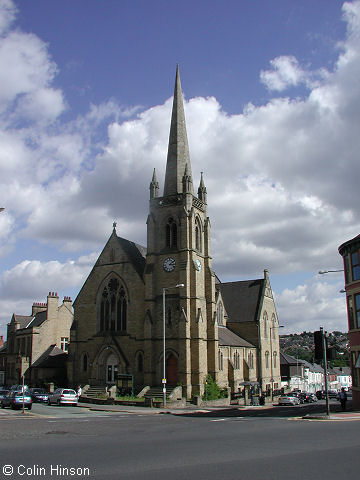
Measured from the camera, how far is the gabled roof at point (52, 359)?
2149 inches

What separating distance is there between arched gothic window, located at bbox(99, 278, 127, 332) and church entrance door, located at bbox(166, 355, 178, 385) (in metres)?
6.03

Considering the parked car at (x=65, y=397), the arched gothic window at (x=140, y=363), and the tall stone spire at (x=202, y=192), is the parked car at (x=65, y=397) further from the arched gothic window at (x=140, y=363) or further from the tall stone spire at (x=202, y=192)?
the tall stone spire at (x=202, y=192)

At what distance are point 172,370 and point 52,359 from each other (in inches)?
708

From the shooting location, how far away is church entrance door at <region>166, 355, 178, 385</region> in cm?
4406

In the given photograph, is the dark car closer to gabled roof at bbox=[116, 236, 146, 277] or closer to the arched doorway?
the arched doorway

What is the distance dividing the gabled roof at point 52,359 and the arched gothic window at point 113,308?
9.80 meters

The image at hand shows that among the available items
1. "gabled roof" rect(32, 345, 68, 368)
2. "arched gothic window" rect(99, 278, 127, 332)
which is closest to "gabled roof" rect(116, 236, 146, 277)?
"arched gothic window" rect(99, 278, 127, 332)

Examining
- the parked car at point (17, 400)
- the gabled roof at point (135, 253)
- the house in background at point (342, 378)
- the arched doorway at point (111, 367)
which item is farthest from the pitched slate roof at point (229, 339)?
the house in background at point (342, 378)

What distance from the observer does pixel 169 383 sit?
44.3 meters

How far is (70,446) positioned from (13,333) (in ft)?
168

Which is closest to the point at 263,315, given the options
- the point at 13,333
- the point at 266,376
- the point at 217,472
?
the point at 266,376

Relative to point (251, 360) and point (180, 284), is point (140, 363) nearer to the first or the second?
point (180, 284)

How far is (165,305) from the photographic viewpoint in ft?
149

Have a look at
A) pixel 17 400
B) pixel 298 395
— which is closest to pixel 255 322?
pixel 298 395
